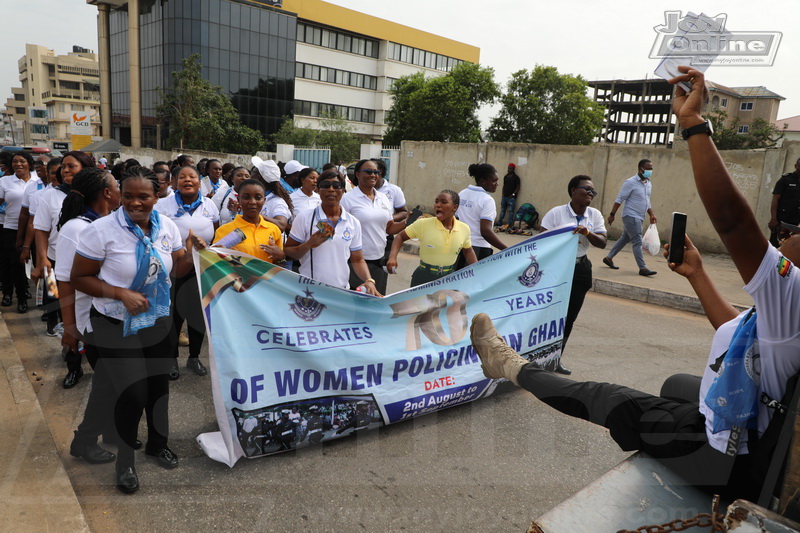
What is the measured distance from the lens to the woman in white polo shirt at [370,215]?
18.4ft

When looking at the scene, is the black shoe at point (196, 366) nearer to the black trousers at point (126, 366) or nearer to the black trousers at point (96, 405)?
the black trousers at point (96, 405)

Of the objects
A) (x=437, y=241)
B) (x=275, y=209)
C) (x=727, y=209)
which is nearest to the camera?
(x=727, y=209)

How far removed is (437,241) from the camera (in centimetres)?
511

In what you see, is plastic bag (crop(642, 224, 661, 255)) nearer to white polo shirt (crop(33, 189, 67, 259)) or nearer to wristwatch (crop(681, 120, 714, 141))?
wristwatch (crop(681, 120, 714, 141))

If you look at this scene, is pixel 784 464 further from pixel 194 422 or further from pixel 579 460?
pixel 194 422

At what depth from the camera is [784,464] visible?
169 cm

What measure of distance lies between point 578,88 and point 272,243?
43950 mm

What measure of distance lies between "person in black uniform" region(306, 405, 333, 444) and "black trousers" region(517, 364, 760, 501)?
151 centimetres

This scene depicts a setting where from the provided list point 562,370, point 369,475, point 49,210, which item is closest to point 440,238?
point 562,370

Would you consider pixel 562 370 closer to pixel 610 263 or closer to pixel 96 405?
pixel 96 405

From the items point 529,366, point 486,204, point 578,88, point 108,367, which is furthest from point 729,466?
point 578,88

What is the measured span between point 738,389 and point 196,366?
4.33 meters

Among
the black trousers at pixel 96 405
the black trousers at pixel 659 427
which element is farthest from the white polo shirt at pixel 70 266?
the black trousers at pixel 659 427

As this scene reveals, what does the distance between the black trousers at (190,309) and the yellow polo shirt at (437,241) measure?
2065mm
